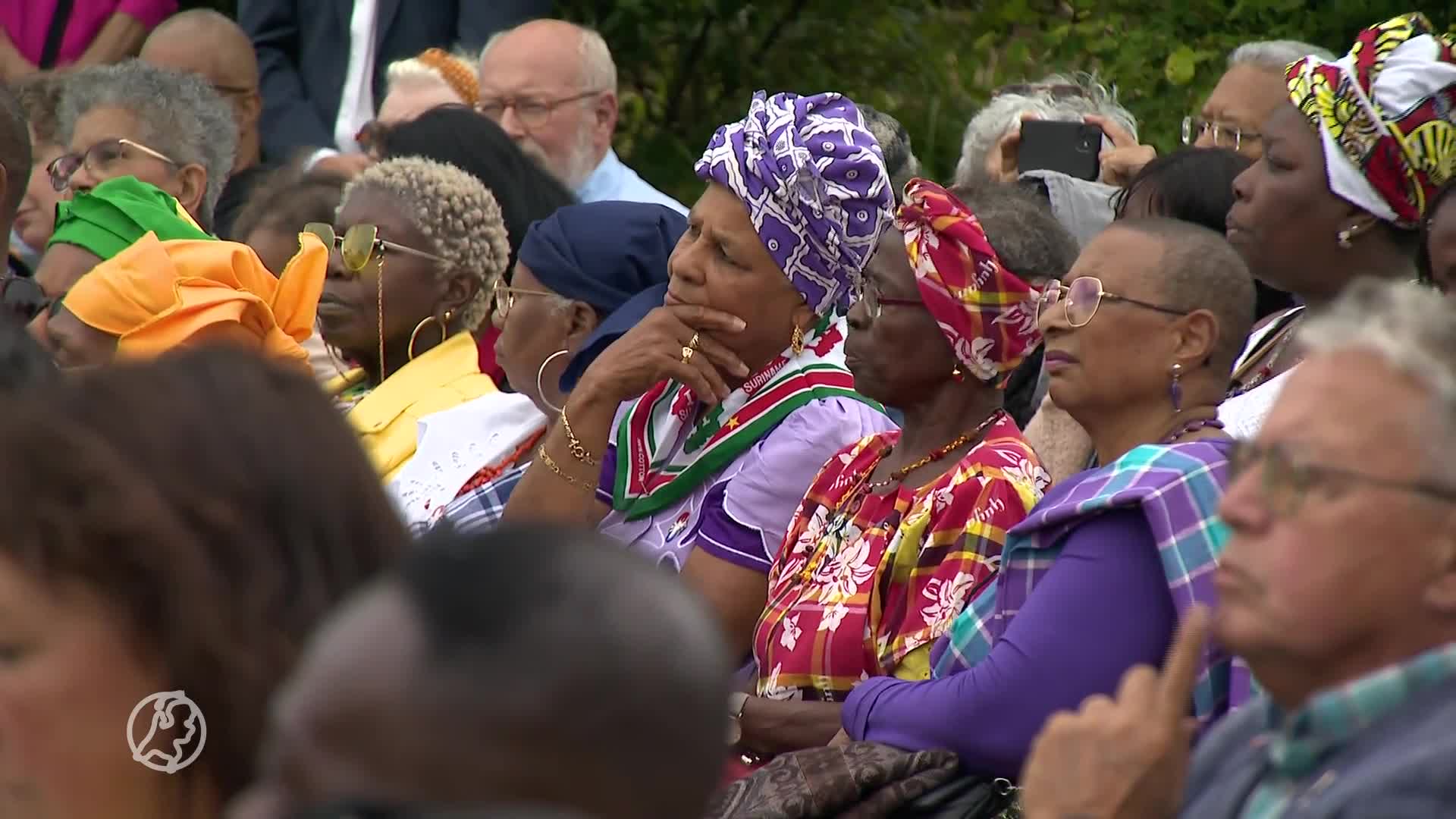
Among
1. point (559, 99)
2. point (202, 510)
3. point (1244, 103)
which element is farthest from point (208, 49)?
point (202, 510)

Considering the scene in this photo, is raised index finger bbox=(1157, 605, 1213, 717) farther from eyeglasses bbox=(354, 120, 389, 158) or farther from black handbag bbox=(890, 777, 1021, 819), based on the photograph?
eyeglasses bbox=(354, 120, 389, 158)

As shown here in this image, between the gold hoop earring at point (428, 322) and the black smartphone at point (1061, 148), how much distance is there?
5.99 feet

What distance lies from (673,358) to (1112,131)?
7.51ft

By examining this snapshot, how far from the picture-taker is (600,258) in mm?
5863

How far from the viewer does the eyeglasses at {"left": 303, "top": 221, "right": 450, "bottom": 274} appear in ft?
20.5

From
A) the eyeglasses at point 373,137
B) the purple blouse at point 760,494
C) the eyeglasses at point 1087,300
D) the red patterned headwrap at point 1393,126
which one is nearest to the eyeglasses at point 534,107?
the eyeglasses at point 373,137

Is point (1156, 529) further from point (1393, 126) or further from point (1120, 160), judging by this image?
point (1120, 160)

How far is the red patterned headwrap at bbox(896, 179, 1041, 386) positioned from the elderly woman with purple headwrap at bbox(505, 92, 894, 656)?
1.41ft

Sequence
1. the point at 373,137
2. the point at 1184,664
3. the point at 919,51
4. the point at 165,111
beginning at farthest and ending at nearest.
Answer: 1. the point at 919,51
2. the point at 373,137
3. the point at 165,111
4. the point at 1184,664

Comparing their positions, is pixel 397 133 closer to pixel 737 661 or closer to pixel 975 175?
pixel 975 175

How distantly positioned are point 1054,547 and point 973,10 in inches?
201

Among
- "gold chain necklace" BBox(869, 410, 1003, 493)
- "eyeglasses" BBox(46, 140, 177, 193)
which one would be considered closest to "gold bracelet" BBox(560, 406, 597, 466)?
"gold chain necklace" BBox(869, 410, 1003, 493)

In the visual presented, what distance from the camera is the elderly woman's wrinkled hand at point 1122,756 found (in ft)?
8.62

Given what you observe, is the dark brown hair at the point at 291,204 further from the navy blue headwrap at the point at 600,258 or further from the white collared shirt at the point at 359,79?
the white collared shirt at the point at 359,79
